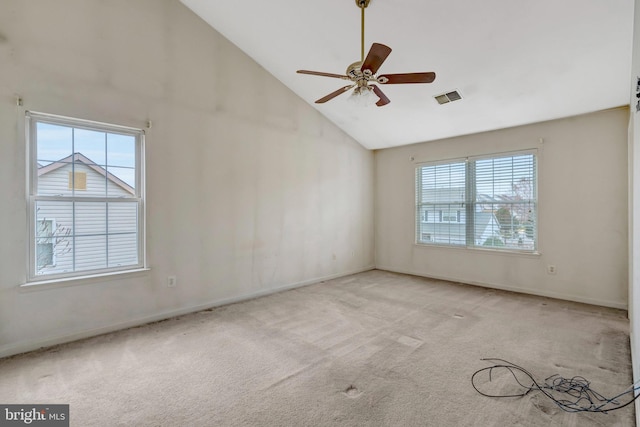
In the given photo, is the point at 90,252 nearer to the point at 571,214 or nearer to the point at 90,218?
the point at 90,218

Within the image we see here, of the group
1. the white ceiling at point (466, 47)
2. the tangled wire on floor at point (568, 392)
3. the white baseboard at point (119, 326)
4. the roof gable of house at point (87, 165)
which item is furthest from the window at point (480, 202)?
the roof gable of house at point (87, 165)

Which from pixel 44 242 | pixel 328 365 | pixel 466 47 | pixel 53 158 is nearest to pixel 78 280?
pixel 44 242

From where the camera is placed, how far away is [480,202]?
509cm

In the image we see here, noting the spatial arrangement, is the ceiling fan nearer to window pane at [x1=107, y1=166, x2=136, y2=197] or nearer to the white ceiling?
the white ceiling

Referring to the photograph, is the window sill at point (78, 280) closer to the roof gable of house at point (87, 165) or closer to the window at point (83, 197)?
the window at point (83, 197)

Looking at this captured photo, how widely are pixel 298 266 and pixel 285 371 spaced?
8.71ft

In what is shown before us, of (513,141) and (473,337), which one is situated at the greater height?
(513,141)

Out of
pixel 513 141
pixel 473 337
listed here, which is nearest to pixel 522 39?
pixel 513 141

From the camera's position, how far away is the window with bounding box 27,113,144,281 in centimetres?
283

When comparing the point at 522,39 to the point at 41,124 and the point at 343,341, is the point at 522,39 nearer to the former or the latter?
the point at 343,341

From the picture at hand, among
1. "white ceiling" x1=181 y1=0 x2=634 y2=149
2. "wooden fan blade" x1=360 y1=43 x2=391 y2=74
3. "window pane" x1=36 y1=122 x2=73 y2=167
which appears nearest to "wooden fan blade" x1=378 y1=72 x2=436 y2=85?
"wooden fan blade" x1=360 y1=43 x2=391 y2=74

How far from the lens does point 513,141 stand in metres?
4.72

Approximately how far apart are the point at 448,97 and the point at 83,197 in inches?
184

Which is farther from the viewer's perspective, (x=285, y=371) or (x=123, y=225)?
(x=123, y=225)
